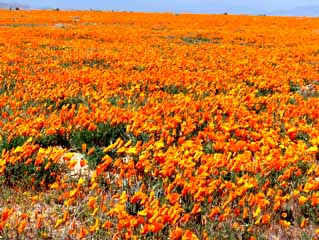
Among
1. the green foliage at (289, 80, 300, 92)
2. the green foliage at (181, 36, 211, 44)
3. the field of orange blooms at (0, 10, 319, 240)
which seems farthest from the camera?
the green foliage at (181, 36, 211, 44)

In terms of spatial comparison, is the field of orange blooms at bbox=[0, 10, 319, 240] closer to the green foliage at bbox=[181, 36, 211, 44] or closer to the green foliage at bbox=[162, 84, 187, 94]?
the green foliage at bbox=[162, 84, 187, 94]

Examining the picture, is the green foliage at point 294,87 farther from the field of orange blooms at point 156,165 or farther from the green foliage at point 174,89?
the green foliage at point 174,89

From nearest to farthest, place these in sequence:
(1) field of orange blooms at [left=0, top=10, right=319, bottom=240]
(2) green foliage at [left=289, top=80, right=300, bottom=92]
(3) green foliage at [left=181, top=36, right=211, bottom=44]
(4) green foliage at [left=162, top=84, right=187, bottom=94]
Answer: (1) field of orange blooms at [left=0, top=10, right=319, bottom=240] → (4) green foliage at [left=162, top=84, right=187, bottom=94] → (2) green foliage at [left=289, top=80, right=300, bottom=92] → (3) green foliage at [left=181, top=36, right=211, bottom=44]

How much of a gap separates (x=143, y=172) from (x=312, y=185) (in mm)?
2056

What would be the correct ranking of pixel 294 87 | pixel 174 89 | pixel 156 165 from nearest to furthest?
pixel 156 165 → pixel 174 89 → pixel 294 87

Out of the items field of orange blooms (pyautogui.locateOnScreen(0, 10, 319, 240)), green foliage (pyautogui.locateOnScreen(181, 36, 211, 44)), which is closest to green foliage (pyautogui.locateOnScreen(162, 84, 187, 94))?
field of orange blooms (pyautogui.locateOnScreen(0, 10, 319, 240))

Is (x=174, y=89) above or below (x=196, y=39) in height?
below

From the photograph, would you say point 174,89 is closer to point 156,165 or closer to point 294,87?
point 294,87

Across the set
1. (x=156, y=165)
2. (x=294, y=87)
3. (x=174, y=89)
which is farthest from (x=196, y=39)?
(x=156, y=165)

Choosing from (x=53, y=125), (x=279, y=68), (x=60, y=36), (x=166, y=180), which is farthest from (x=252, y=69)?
(x=60, y=36)

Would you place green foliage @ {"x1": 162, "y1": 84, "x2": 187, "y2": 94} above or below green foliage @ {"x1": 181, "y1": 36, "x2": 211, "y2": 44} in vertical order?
below

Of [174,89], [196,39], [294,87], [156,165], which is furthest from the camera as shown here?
[196,39]

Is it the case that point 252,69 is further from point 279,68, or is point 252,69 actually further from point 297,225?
point 297,225

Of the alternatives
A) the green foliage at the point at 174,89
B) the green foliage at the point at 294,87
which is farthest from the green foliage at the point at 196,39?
the green foliage at the point at 174,89
